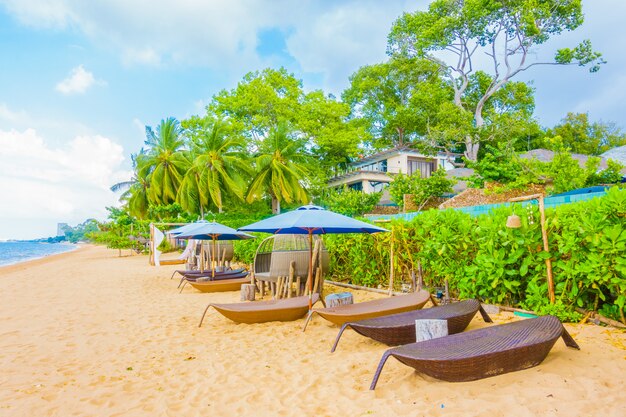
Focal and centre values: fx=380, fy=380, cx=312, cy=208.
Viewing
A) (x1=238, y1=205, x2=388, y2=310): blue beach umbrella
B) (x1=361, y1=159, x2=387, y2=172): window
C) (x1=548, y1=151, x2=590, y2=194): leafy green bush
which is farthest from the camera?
(x1=361, y1=159, x2=387, y2=172): window

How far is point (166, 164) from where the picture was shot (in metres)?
26.7

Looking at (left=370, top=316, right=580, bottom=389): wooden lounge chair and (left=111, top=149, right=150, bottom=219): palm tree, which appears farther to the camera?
(left=111, top=149, right=150, bottom=219): palm tree

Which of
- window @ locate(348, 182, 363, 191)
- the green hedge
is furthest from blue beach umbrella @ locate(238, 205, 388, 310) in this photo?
window @ locate(348, 182, 363, 191)

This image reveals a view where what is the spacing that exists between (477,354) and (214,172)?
21.5 m

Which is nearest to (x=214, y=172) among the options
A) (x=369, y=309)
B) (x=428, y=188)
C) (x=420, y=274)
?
(x=428, y=188)

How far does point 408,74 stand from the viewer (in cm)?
3130

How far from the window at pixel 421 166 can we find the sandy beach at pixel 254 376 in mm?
24468

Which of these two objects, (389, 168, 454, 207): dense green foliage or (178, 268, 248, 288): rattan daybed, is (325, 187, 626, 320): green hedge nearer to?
(178, 268, 248, 288): rattan daybed

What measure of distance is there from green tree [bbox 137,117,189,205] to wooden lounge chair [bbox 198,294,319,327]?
22.3 metres

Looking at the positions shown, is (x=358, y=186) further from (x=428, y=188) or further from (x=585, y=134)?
(x=585, y=134)

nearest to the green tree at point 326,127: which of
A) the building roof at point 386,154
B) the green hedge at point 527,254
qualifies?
the building roof at point 386,154

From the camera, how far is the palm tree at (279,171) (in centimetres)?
2281

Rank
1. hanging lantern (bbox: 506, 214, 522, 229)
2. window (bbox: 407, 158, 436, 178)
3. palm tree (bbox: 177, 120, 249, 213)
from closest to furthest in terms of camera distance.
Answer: hanging lantern (bbox: 506, 214, 522, 229) → palm tree (bbox: 177, 120, 249, 213) → window (bbox: 407, 158, 436, 178)

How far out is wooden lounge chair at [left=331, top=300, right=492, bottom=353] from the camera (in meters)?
4.23
